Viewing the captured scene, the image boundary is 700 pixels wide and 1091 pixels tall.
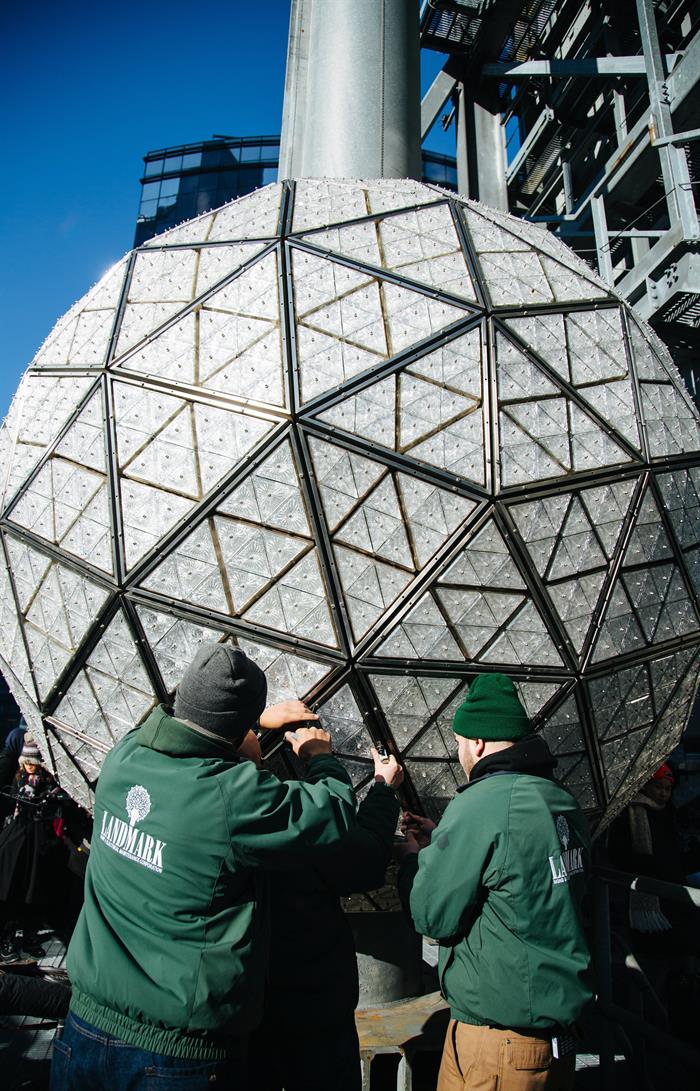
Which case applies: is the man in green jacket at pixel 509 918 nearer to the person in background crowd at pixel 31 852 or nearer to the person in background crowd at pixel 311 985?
the person in background crowd at pixel 311 985

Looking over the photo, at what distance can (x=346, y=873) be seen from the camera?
2270 mm

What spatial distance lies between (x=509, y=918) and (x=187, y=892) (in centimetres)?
96

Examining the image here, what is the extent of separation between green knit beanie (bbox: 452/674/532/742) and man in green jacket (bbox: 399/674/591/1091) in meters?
0.01

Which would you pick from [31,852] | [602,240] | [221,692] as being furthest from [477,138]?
[221,692]

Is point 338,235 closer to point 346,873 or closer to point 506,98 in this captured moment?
point 346,873

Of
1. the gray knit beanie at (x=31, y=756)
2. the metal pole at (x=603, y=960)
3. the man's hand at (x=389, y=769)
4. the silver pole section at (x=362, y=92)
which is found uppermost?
the silver pole section at (x=362, y=92)

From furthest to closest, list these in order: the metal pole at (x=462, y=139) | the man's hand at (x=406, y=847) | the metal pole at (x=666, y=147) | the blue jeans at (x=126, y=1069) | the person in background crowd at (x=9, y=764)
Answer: the metal pole at (x=462, y=139) → the metal pole at (x=666, y=147) → the person in background crowd at (x=9, y=764) → the man's hand at (x=406, y=847) → the blue jeans at (x=126, y=1069)

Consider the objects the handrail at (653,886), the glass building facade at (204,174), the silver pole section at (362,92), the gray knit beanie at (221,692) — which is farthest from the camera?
the glass building facade at (204,174)

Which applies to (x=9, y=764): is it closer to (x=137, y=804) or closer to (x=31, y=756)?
(x=31, y=756)

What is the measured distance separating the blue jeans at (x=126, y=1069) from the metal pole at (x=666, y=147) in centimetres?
1139

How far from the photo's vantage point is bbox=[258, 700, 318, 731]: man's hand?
8.02 feet

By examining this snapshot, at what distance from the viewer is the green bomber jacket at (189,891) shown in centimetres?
192

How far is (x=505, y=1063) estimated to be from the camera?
7.09ft

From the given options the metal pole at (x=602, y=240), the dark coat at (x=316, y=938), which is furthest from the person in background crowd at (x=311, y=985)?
the metal pole at (x=602, y=240)
